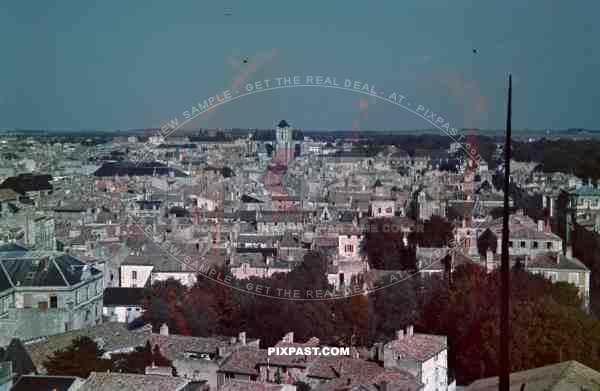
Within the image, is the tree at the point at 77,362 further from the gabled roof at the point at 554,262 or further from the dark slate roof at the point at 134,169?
the dark slate roof at the point at 134,169

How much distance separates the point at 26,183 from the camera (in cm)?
2777

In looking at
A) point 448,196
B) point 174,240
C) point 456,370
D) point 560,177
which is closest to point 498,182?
point 448,196

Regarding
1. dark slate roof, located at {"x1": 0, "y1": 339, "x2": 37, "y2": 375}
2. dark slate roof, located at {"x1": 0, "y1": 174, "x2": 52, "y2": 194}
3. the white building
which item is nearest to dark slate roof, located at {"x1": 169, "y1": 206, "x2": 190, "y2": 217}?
dark slate roof, located at {"x1": 0, "y1": 174, "x2": 52, "y2": 194}

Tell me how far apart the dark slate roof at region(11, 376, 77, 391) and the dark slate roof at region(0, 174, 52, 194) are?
66.3 ft

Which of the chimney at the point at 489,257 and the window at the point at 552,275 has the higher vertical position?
the chimney at the point at 489,257

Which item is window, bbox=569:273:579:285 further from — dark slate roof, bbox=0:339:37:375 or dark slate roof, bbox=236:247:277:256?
dark slate roof, bbox=0:339:37:375

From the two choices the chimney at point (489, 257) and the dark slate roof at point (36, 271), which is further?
the chimney at point (489, 257)

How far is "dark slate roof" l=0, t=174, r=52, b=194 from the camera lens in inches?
1062

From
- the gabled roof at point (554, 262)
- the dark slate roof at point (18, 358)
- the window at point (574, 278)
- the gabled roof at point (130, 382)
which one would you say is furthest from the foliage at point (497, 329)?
the dark slate roof at point (18, 358)

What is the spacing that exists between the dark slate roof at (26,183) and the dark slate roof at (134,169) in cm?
346

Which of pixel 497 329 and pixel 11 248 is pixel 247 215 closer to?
pixel 11 248

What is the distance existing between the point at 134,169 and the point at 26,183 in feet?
18.3

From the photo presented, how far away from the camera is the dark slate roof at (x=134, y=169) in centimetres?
3148

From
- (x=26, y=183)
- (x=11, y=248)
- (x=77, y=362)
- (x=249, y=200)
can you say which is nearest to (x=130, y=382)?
(x=77, y=362)
